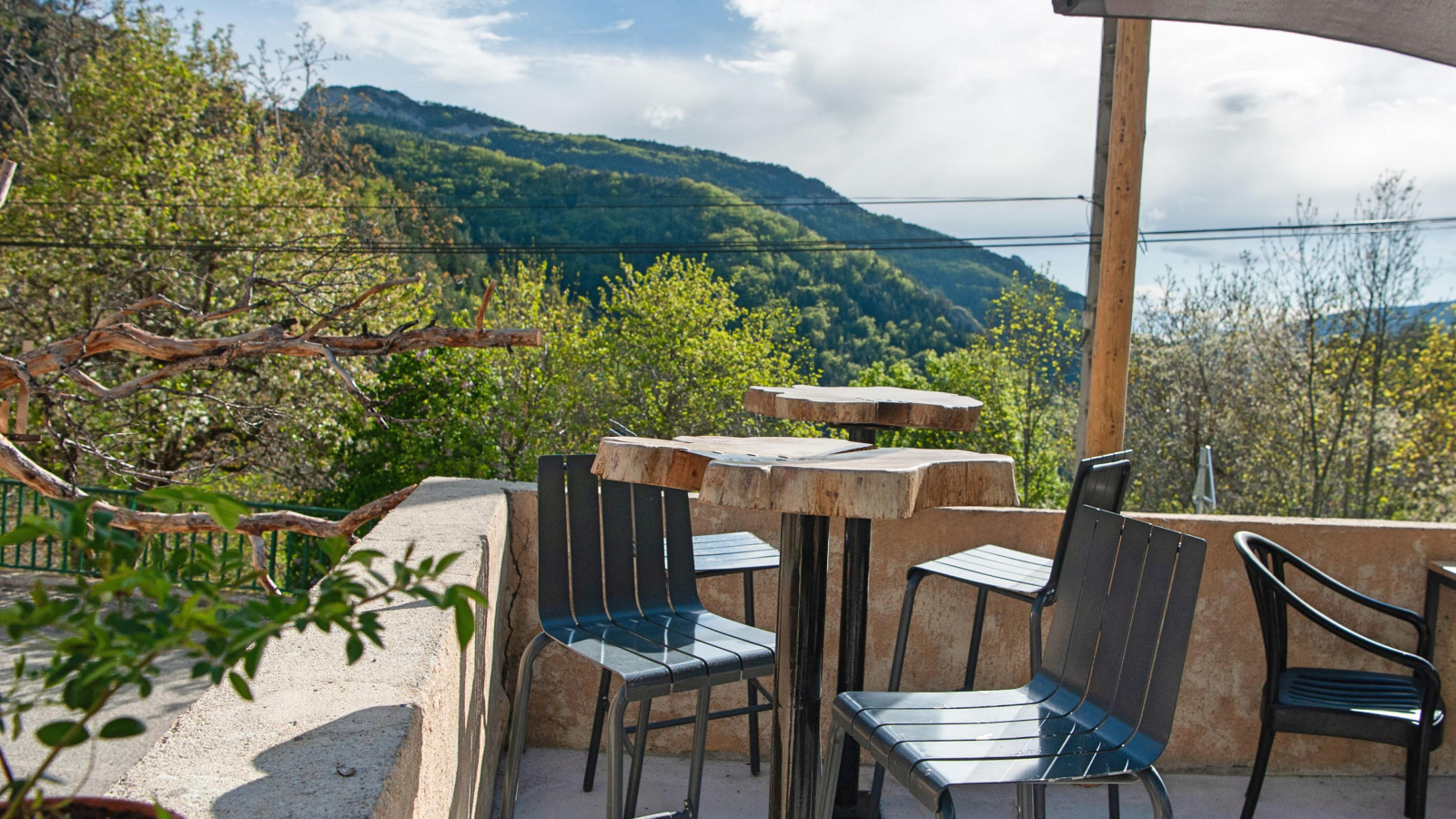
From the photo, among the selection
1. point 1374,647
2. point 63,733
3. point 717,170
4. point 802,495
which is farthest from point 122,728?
point 717,170

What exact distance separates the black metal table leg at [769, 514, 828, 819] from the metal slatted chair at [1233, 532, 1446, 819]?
3.64 ft

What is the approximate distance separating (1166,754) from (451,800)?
2.08 metres

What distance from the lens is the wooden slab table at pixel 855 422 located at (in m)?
1.94

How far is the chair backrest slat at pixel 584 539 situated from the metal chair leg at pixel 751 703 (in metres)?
0.52

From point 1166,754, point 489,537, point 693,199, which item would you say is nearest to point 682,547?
point 489,537

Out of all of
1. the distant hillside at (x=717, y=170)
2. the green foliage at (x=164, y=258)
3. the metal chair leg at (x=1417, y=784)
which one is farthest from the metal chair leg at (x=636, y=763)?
the distant hillside at (x=717, y=170)

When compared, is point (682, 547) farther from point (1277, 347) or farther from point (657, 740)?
point (1277, 347)

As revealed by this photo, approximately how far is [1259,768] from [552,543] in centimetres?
176

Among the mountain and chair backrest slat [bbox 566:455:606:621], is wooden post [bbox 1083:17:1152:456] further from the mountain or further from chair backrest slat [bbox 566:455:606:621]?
the mountain

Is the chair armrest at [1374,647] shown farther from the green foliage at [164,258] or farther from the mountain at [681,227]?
the mountain at [681,227]

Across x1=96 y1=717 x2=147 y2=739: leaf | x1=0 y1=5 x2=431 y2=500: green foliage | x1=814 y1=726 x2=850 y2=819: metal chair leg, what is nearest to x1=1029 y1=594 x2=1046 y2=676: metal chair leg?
x1=814 y1=726 x2=850 y2=819: metal chair leg

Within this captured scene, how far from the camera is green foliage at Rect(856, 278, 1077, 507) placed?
23297mm

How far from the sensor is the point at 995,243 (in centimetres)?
1703

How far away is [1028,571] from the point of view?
87.2 inches
